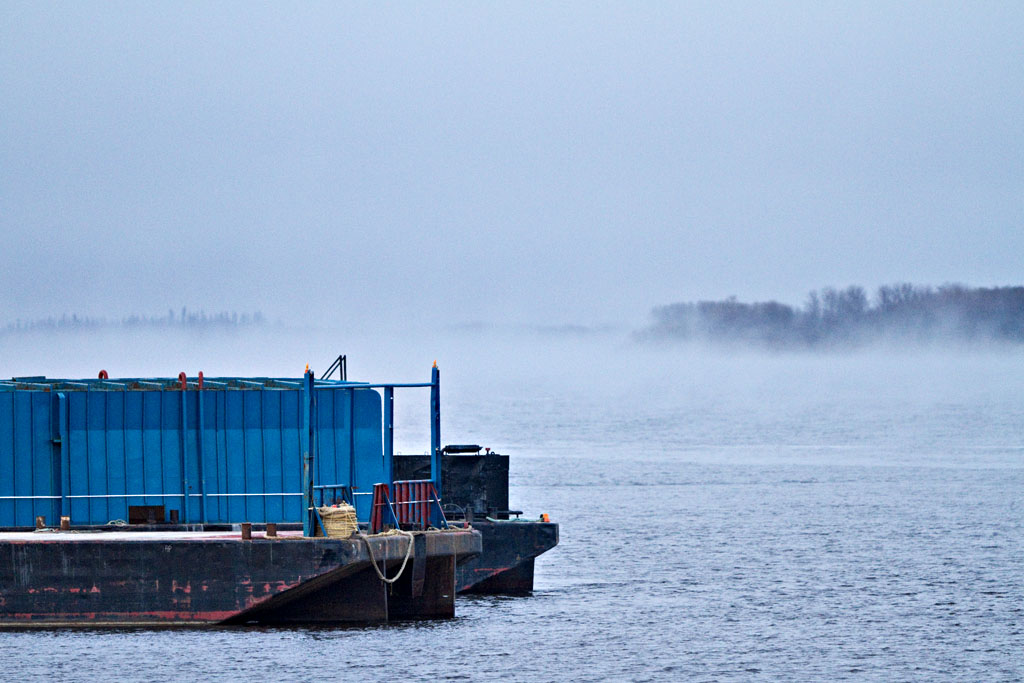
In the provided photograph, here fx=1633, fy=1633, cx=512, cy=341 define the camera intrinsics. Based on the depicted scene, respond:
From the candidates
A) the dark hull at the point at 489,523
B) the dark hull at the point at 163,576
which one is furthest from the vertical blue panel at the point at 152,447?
the dark hull at the point at 489,523

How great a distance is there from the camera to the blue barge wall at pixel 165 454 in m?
33.2

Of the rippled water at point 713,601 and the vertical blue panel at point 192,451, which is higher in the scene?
A: the vertical blue panel at point 192,451

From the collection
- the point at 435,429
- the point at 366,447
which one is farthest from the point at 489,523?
the point at 435,429

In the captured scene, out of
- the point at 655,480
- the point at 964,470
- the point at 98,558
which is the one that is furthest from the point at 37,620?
the point at 964,470

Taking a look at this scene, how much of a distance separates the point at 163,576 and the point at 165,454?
4.04 meters

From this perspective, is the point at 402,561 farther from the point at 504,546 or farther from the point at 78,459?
the point at 504,546

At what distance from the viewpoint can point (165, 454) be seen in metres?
33.2

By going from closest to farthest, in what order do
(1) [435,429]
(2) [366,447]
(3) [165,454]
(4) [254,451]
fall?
(1) [435,429] → (3) [165,454] → (4) [254,451] → (2) [366,447]

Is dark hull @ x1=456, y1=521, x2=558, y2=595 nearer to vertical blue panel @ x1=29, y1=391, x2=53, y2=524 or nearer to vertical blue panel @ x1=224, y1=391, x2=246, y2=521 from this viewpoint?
vertical blue panel @ x1=224, y1=391, x2=246, y2=521

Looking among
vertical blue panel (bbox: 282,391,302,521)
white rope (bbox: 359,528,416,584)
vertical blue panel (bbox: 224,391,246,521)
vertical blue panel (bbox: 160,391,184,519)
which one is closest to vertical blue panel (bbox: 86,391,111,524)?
vertical blue panel (bbox: 160,391,184,519)

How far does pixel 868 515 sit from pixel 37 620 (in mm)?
46546

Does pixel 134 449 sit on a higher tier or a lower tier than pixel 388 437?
lower

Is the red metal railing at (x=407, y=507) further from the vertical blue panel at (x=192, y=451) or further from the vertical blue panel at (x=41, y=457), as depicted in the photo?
the vertical blue panel at (x=41, y=457)

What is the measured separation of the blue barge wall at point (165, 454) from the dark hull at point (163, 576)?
2826 millimetres
